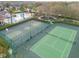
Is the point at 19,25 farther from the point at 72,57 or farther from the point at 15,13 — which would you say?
the point at 72,57

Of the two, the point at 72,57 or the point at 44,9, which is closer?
the point at 72,57

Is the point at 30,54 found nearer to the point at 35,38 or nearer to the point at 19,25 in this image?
the point at 35,38

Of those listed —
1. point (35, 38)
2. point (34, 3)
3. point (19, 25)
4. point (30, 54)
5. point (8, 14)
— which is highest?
point (34, 3)

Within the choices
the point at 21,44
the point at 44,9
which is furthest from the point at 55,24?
the point at 21,44

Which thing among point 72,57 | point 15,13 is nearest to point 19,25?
point 15,13

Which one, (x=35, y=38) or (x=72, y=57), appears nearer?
(x=72, y=57)

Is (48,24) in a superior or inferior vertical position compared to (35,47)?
superior
